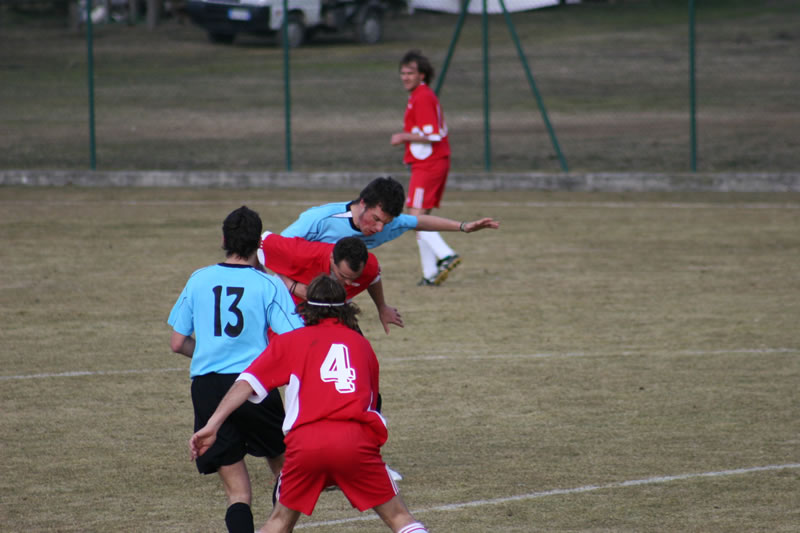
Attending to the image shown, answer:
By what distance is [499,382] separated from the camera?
873 cm

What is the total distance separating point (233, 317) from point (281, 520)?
101 centimetres

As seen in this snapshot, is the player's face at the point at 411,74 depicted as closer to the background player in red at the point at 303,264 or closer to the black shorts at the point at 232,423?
the background player in red at the point at 303,264

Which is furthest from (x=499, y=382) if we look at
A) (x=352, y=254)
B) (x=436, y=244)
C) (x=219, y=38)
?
(x=219, y=38)

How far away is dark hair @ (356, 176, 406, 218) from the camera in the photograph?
6.59m

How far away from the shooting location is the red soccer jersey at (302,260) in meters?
6.43

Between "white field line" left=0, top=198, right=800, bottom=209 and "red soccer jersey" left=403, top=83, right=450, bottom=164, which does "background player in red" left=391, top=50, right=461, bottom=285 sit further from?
"white field line" left=0, top=198, right=800, bottom=209

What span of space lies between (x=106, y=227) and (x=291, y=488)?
1190 centimetres

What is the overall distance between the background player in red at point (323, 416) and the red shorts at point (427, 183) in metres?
8.01

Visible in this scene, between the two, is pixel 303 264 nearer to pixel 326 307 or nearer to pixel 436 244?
pixel 326 307

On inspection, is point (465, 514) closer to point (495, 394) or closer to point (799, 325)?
point (495, 394)

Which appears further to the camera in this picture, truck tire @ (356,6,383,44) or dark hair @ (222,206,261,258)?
truck tire @ (356,6,383,44)

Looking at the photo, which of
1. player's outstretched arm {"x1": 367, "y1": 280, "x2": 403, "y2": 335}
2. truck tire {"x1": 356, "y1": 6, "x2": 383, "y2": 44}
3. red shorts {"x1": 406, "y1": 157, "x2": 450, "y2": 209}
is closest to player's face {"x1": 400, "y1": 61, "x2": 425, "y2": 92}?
red shorts {"x1": 406, "y1": 157, "x2": 450, "y2": 209}

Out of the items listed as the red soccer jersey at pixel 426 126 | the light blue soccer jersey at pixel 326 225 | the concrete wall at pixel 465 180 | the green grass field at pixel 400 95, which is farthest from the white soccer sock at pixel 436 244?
the green grass field at pixel 400 95

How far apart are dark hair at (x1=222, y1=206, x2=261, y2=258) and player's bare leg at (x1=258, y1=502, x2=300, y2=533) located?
1247 millimetres
